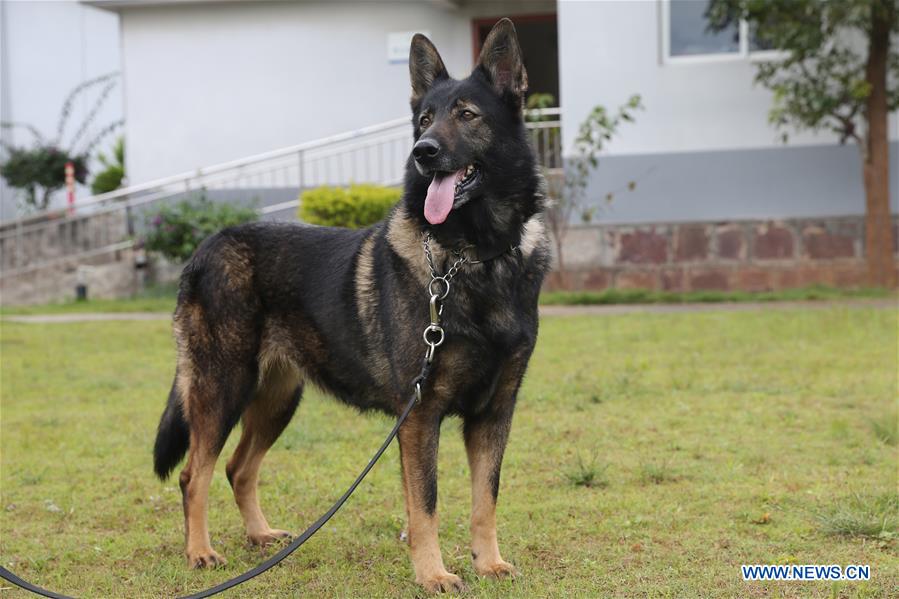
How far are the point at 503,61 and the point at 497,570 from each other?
84.0 inches

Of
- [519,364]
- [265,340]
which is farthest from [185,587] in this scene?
[519,364]

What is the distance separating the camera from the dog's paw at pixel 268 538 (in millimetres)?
5055

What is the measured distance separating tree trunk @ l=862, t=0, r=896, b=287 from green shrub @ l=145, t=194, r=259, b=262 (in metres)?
8.66

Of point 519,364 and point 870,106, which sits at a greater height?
point 870,106

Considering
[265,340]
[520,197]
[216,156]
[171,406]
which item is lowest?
[171,406]

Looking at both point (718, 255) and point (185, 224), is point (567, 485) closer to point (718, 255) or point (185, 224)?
point (718, 255)

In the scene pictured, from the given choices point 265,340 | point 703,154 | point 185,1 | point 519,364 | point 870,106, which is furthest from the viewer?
point 185,1

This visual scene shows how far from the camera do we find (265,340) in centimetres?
490

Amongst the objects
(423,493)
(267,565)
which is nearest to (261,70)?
(423,493)

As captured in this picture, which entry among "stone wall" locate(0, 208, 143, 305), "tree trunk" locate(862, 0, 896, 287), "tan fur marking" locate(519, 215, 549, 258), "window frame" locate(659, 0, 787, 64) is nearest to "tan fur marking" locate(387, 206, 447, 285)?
"tan fur marking" locate(519, 215, 549, 258)

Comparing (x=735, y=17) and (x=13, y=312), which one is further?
(x=13, y=312)

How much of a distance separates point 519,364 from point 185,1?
15.1m

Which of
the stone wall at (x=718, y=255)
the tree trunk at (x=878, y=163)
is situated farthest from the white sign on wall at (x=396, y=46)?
the tree trunk at (x=878, y=163)

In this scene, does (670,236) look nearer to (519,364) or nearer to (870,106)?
(870,106)
